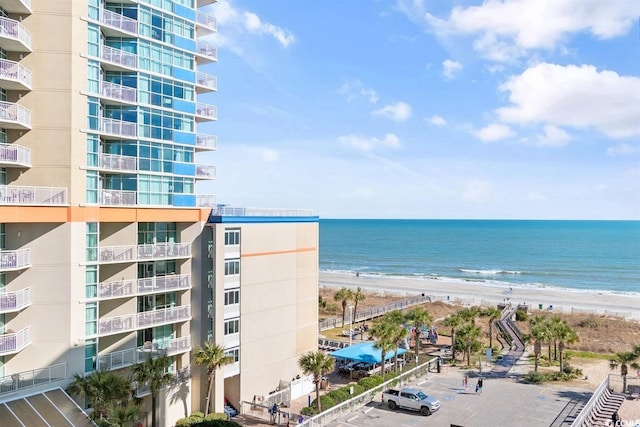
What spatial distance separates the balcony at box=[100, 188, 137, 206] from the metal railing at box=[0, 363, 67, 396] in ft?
28.1

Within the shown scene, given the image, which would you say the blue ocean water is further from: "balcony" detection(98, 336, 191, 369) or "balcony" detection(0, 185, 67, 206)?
"balcony" detection(0, 185, 67, 206)

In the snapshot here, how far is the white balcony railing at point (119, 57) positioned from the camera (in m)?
27.6

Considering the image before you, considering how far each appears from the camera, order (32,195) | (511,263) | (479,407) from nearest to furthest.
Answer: (32,195) < (479,407) < (511,263)

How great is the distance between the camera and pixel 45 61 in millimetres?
25453

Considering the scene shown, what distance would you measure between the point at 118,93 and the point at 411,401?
2578cm

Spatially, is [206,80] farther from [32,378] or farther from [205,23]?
[32,378]

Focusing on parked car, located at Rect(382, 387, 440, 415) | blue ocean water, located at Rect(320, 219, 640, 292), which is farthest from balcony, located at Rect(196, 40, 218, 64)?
blue ocean water, located at Rect(320, 219, 640, 292)

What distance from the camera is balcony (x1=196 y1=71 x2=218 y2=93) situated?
3297 cm

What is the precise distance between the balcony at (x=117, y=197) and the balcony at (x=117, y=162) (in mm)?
1246

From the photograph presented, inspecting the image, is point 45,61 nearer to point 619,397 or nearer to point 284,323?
point 284,323

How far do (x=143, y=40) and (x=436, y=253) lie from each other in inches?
6118

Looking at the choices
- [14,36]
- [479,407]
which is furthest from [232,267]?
[479,407]

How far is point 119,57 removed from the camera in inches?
1106

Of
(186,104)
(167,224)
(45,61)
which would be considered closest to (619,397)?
(167,224)
